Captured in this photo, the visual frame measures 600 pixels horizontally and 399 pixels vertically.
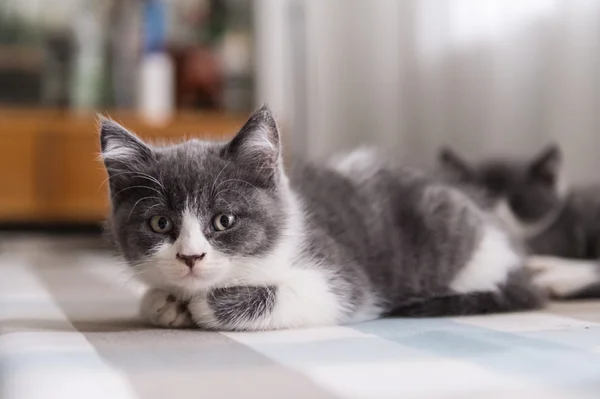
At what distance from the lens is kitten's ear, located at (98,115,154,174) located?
4.23 feet

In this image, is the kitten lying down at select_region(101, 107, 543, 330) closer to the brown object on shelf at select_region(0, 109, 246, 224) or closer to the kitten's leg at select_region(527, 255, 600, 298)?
the kitten's leg at select_region(527, 255, 600, 298)

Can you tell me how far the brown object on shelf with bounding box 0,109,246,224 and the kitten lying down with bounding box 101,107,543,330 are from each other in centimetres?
170

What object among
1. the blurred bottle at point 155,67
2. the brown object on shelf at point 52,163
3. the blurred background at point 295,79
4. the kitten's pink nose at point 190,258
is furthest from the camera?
the blurred bottle at point 155,67

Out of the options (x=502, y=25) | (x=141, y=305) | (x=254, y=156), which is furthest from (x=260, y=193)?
(x=502, y=25)

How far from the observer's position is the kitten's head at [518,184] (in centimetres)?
226

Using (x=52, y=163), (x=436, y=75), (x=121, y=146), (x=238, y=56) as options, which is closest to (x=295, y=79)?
(x=238, y=56)

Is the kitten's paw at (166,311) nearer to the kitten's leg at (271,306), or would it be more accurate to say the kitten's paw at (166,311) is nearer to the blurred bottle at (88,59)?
the kitten's leg at (271,306)

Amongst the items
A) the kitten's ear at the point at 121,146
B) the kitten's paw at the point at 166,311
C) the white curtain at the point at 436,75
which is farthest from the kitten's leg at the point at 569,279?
the kitten's ear at the point at 121,146

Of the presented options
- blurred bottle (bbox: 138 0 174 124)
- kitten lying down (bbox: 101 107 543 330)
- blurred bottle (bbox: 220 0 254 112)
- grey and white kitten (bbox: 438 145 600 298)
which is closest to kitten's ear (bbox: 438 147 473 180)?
grey and white kitten (bbox: 438 145 600 298)

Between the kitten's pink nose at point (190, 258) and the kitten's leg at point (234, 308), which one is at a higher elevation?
the kitten's pink nose at point (190, 258)

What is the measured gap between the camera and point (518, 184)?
7.60ft

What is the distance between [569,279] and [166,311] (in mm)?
880

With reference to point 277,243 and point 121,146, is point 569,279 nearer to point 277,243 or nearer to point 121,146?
point 277,243

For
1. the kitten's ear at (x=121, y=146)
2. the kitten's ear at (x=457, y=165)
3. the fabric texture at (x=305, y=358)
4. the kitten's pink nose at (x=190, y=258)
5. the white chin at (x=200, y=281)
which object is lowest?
the fabric texture at (x=305, y=358)
